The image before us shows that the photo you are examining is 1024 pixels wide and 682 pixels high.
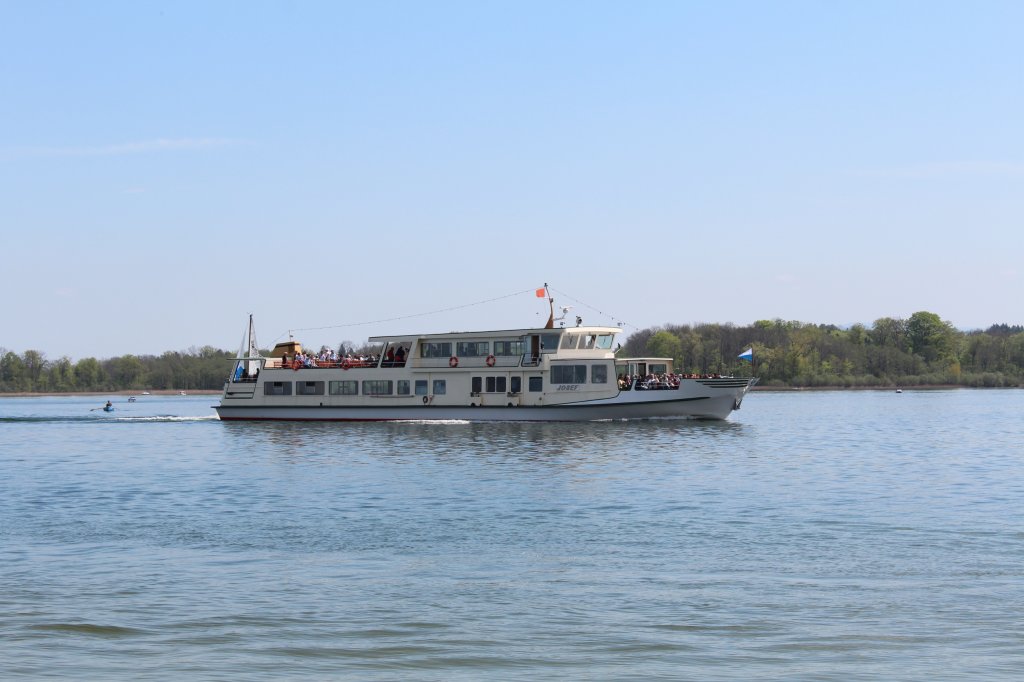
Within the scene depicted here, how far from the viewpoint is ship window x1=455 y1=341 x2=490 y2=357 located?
68.7 m

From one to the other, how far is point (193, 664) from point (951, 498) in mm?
23370

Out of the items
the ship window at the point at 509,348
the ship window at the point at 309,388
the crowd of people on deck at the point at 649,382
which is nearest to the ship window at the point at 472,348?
the ship window at the point at 509,348

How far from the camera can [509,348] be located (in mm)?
68125

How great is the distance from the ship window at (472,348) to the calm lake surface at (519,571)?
977 inches

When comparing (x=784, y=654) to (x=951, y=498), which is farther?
(x=951, y=498)

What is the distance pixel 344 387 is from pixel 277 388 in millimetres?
5358

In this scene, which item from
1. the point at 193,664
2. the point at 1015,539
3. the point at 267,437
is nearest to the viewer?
the point at 193,664

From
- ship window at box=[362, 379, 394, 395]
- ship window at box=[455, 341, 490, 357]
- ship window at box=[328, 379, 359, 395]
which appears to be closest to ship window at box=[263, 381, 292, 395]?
ship window at box=[328, 379, 359, 395]

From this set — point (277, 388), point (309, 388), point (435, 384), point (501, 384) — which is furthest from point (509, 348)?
point (277, 388)

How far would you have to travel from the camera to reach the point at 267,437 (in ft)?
205

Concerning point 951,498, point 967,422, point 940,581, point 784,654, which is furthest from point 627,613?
point 967,422

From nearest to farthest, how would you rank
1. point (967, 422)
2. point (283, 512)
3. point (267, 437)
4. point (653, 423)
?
point (283, 512), point (267, 437), point (653, 423), point (967, 422)

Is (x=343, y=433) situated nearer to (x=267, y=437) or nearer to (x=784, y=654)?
(x=267, y=437)

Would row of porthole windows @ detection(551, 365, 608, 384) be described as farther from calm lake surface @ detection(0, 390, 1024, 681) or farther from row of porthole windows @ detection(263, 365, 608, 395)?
calm lake surface @ detection(0, 390, 1024, 681)
